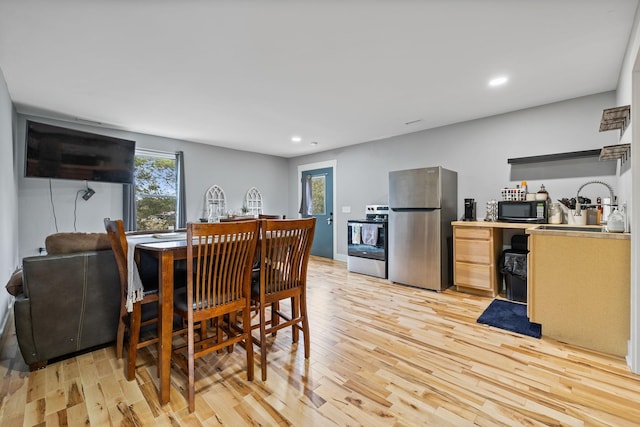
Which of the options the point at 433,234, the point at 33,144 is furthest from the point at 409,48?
the point at 33,144

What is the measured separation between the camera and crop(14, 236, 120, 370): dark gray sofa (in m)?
1.88

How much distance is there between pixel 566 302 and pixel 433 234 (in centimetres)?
161

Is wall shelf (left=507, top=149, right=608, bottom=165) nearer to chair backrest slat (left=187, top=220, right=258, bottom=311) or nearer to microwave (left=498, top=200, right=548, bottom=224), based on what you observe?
microwave (left=498, top=200, right=548, bottom=224)

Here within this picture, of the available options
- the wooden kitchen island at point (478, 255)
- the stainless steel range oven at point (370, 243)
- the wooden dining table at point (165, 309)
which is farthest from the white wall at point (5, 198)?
the wooden kitchen island at point (478, 255)

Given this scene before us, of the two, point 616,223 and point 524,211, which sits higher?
point 524,211

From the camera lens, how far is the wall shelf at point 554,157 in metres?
3.15

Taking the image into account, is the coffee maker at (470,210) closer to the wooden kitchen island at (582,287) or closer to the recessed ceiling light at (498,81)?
the wooden kitchen island at (582,287)

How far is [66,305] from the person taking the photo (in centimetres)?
202

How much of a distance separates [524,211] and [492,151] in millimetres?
996

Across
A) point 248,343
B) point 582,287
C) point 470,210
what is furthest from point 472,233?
point 248,343

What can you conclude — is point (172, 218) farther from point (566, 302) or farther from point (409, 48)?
point (566, 302)

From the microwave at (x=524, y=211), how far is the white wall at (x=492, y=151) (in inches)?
14.6

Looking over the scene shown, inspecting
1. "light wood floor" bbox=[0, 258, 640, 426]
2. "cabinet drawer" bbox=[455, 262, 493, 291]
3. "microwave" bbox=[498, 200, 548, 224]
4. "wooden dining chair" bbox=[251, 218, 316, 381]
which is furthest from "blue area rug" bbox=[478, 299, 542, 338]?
"wooden dining chair" bbox=[251, 218, 316, 381]

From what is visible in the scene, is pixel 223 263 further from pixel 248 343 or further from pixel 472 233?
pixel 472 233
